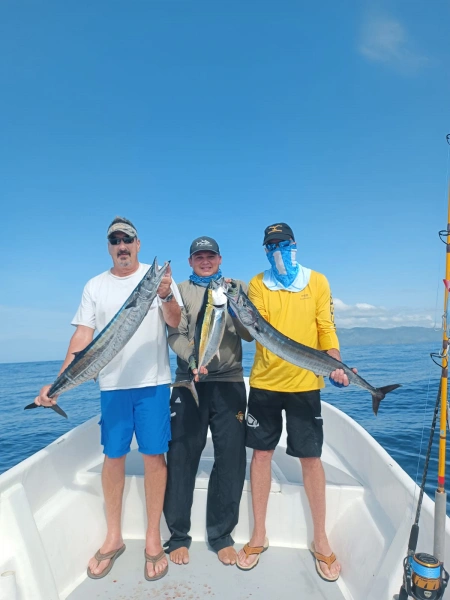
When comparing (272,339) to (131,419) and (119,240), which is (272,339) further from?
(119,240)

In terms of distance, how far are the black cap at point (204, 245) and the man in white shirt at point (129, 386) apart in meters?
0.51

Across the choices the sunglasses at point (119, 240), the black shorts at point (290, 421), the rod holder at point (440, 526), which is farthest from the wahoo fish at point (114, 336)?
the rod holder at point (440, 526)

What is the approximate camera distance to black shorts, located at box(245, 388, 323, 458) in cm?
339

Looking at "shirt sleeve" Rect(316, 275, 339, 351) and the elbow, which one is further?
"shirt sleeve" Rect(316, 275, 339, 351)

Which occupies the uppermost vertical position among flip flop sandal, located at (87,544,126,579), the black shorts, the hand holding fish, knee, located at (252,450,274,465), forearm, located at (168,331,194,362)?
forearm, located at (168,331,194,362)

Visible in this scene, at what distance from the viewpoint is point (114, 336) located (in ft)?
10.0

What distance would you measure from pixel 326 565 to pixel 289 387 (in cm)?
159

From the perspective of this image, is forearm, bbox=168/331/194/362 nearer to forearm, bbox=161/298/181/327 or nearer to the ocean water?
forearm, bbox=161/298/181/327

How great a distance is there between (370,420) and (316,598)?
28.6 feet

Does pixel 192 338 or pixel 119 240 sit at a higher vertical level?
pixel 119 240

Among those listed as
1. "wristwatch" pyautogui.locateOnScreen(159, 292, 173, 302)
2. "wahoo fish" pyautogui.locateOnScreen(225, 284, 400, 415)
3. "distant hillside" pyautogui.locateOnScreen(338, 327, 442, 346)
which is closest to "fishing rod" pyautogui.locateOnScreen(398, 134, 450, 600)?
"wahoo fish" pyautogui.locateOnScreen(225, 284, 400, 415)

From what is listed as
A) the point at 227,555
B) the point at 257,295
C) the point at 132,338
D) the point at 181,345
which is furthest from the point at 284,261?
the point at 227,555

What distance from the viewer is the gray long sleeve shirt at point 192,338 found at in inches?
138

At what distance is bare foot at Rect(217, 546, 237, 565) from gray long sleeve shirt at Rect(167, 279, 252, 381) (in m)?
1.63
